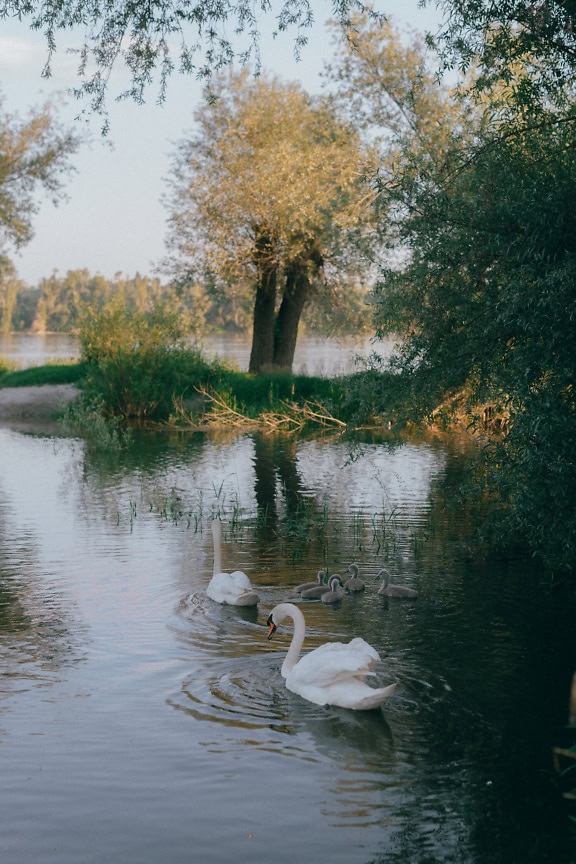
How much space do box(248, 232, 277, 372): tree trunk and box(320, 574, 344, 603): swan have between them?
947 inches

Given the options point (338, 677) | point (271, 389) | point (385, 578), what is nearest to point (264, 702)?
point (338, 677)

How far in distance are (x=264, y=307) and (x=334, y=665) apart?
29.1 m

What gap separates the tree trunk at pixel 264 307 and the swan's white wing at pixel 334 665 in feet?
90.0

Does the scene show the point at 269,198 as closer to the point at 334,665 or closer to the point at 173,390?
the point at 173,390

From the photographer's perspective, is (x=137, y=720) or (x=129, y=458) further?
(x=129, y=458)

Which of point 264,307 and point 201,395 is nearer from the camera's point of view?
point 201,395

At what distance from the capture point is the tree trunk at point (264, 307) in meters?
35.7

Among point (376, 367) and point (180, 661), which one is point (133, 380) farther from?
point (180, 661)

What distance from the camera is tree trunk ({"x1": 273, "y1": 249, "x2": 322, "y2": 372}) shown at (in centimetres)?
3622

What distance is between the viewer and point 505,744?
8078mm

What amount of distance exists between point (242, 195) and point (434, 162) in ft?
64.9

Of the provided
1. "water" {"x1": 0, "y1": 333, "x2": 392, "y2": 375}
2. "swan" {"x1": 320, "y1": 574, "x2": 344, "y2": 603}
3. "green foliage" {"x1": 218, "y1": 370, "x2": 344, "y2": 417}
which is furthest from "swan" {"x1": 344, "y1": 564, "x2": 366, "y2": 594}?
"green foliage" {"x1": 218, "y1": 370, "x2": 344, "y2": 417}

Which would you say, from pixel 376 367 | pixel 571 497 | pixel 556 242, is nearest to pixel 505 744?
pixel 571 497

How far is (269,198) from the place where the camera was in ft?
111
